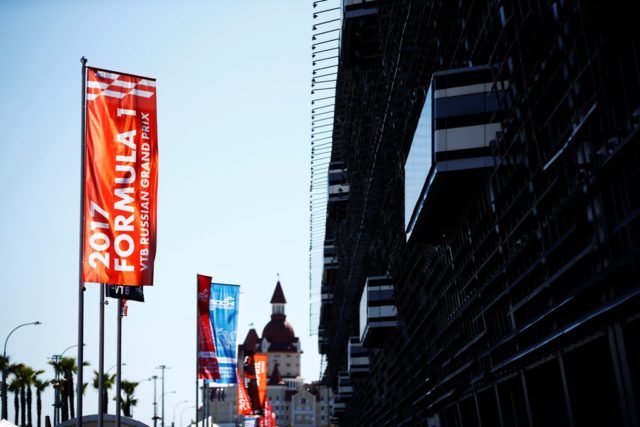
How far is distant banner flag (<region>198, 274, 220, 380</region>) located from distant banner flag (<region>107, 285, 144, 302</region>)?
16.1m

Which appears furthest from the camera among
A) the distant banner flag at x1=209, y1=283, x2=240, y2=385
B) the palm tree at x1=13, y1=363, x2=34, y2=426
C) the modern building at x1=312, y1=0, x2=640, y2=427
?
the palm tree at x1=13, y1=363, x2=34, y2=426

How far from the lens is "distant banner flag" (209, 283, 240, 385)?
44.5m

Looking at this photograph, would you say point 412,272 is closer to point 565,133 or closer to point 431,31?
point 431,31

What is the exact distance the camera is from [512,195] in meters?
21.9

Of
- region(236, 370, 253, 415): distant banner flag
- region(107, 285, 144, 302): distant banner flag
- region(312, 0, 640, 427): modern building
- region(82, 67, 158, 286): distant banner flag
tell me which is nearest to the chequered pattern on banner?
region(82, 67, 158, 286): distant banner flag

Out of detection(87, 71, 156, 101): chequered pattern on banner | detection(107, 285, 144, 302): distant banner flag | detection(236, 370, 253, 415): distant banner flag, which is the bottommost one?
detection(107, 285, 144, 302): distant banner flag

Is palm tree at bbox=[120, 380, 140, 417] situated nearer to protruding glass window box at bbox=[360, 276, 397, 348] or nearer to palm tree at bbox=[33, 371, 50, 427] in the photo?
palm tree at bbox=[33, 371, 50, 427]

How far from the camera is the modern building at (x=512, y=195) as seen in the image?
14992 mm

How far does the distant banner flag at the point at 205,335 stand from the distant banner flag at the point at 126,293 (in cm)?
1609

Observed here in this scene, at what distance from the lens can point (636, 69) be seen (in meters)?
13.8

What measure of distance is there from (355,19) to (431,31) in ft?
27.1

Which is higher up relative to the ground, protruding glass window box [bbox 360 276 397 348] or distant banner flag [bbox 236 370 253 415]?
protruding glass window box [bbox 360 276 397 348]

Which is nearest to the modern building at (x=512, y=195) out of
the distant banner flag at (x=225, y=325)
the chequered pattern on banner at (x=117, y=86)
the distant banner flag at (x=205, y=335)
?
the chequered pattern on banner at (x=117, y=86)

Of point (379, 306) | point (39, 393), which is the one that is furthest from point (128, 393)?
point (379, 306)
